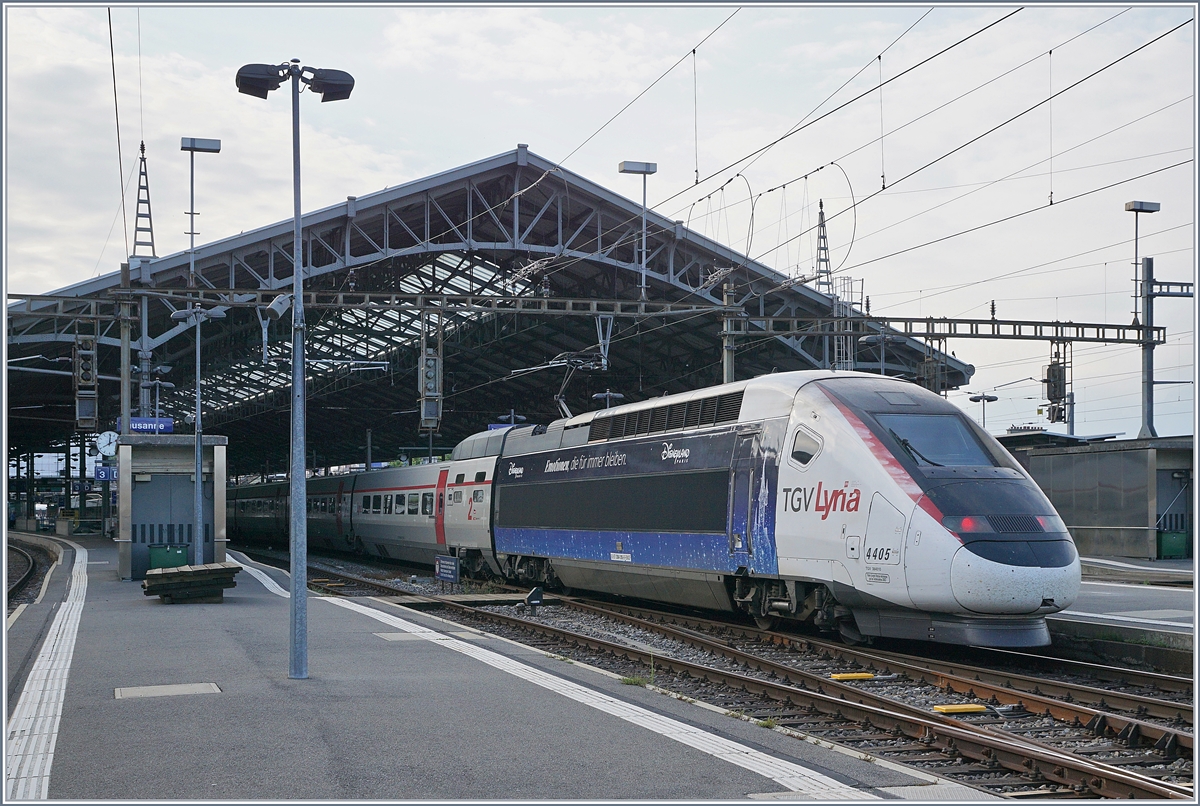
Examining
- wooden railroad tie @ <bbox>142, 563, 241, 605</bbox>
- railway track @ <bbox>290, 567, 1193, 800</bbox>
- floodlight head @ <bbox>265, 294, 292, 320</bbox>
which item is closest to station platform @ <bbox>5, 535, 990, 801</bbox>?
railway track @ <bbox>290, 567, 1193, 800</bbox>

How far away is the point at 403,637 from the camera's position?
16109mm

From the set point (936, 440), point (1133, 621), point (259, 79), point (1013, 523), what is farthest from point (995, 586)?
point (259, 79)

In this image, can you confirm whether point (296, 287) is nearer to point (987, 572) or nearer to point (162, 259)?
point (987, 572)

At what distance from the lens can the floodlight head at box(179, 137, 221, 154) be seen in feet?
109

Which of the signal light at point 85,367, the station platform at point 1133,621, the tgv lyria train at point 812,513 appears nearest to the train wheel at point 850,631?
the tgv lyria train at point 812,513

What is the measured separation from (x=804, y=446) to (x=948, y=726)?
225 inches

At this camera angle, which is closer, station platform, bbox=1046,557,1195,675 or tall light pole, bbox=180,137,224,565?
station platform, bbox=1046,557,1195,675

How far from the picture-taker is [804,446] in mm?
14734

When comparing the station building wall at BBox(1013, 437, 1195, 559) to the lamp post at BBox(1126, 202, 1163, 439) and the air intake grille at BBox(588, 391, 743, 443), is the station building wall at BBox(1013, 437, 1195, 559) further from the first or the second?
the air intake grille at BBox(588, 391, 743, 443)

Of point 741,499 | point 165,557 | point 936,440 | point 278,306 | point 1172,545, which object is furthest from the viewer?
point 1172,545

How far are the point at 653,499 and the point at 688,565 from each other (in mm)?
1569

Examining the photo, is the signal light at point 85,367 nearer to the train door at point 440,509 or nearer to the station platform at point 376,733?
the train door at point 440,509

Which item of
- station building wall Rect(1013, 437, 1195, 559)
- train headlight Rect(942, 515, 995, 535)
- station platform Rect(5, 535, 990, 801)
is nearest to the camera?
station platform Rect(5, 535, 990, 801)

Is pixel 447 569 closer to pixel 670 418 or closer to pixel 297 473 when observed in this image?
pixel 670 418
